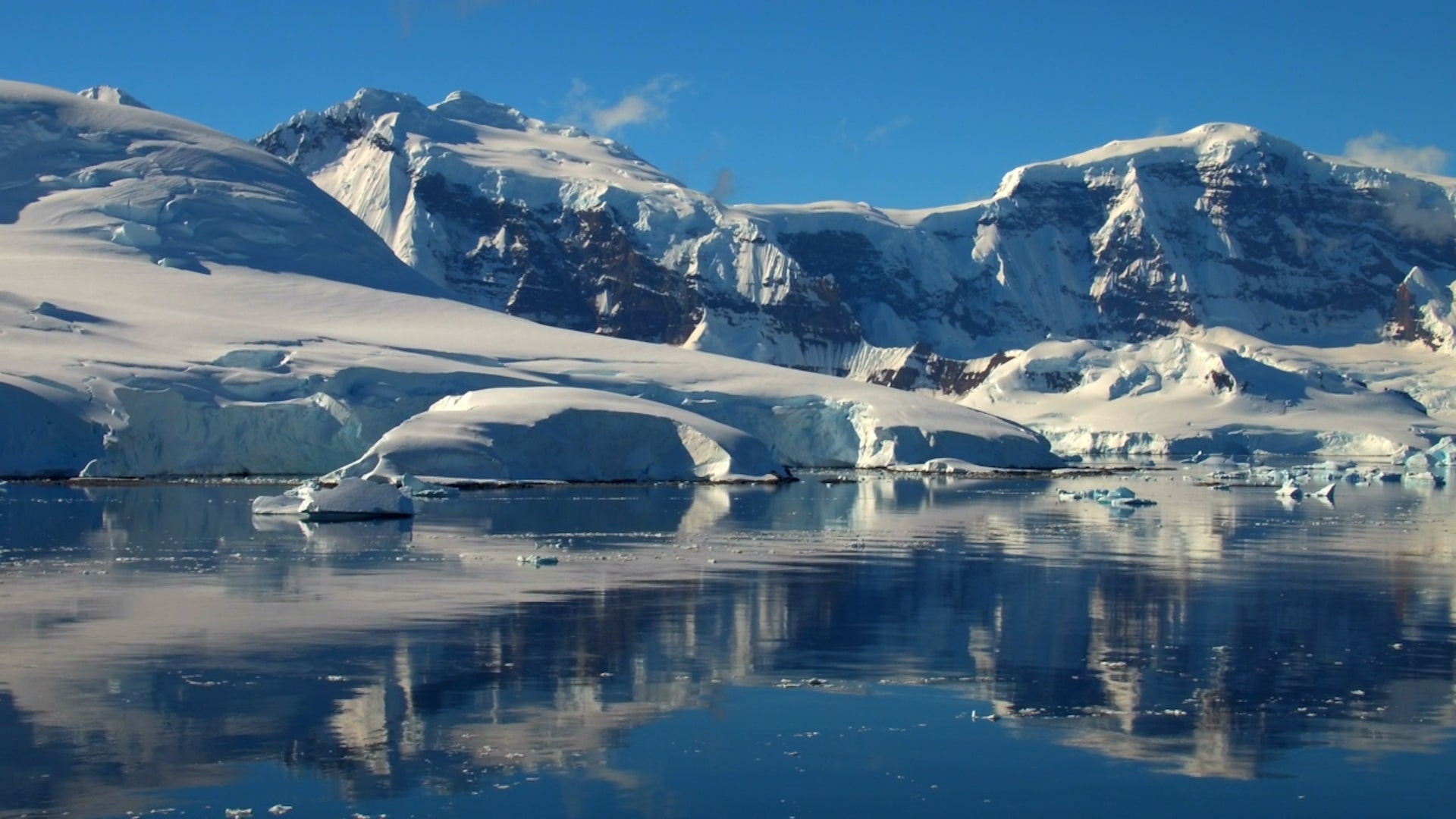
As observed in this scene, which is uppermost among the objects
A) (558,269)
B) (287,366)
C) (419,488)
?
(558,269)

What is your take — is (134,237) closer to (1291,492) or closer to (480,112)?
(1291,492)

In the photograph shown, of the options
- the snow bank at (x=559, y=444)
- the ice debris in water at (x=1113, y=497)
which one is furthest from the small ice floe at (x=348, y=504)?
the ice debris in water at (x=1113, y=497)

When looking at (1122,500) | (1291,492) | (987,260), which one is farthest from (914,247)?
(1122,500)

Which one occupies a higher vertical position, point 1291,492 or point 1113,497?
point 1291,492

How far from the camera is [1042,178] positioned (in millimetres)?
195375

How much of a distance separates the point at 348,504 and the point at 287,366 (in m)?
28.6

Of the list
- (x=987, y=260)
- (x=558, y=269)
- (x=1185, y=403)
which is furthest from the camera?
(x=987, y=260)

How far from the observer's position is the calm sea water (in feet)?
42.7

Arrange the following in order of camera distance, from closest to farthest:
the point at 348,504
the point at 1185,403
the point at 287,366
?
the point at 348,504
the point at 287,366
the point at 1185,403

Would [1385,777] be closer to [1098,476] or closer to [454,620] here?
[454,620]

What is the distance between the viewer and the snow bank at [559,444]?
183 ft

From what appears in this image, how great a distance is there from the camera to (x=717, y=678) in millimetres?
17484

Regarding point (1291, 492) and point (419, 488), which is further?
point (1291, 492)

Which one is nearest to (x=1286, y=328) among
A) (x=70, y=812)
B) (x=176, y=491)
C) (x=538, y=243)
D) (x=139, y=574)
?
(x=538, y=243)
